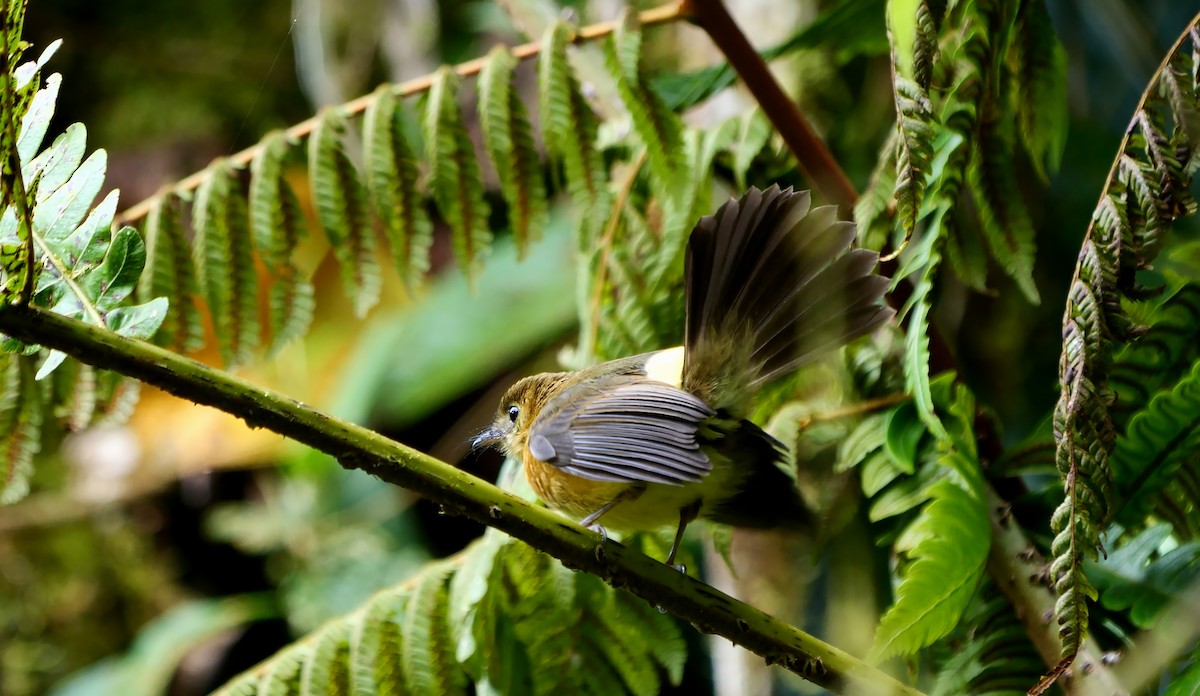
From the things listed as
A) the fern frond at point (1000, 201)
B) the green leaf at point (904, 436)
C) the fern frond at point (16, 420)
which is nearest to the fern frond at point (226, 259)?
the fern frond at point (16, 420)

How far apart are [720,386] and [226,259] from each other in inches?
35.1

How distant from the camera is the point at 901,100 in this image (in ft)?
3.59

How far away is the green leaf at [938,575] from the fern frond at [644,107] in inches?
27.1

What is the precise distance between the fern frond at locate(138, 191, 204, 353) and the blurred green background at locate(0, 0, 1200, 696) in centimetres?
98

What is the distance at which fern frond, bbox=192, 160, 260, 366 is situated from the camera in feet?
5.82

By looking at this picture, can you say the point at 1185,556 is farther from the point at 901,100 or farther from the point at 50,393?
the point at 50,393

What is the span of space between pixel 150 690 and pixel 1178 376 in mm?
2975

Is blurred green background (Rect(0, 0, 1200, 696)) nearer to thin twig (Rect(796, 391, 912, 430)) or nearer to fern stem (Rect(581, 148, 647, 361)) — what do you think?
fern stem (Rect(581, 148, 647, 361))

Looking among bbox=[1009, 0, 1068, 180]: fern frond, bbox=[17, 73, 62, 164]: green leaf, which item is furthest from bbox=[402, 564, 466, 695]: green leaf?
bbox=[1009, 0, 1068, 180]: fern frond

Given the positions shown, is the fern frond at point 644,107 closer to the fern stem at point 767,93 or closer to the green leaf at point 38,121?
the fern stem at point 767,93

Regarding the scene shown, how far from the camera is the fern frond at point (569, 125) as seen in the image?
172 centimetres

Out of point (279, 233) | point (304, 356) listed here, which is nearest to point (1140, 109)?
point (279, 233)

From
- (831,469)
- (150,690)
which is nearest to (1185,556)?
(831,469)

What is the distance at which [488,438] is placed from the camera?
1865 mm
